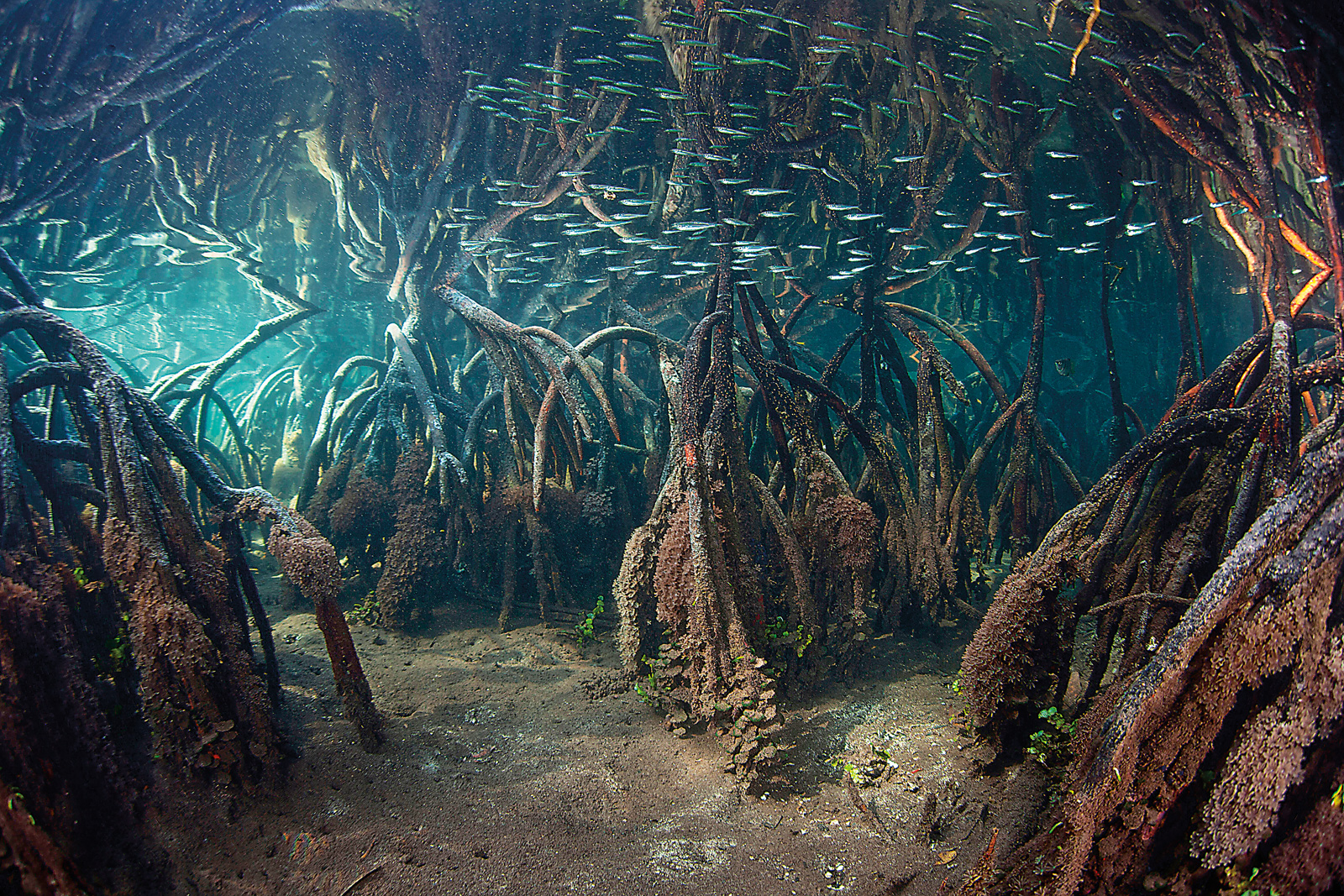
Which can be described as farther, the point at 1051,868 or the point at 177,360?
the point at 177,360

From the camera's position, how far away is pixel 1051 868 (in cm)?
186

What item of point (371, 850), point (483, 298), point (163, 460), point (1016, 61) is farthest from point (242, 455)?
point (1016, 61)

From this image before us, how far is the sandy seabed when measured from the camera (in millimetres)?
2232

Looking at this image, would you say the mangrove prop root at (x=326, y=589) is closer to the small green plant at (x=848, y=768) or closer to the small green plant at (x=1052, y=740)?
the small green plant at (x=848, y=768)

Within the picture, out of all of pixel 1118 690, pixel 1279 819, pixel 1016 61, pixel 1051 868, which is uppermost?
pixel 1016 61

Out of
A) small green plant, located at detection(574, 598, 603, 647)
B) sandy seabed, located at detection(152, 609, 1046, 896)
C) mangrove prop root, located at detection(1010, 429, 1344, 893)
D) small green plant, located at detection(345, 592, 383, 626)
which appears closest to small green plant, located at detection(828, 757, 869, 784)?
sandy seabed, located at detection(152, 609, 1046, 896)

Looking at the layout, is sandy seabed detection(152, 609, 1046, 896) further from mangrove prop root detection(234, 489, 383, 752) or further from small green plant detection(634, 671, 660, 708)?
mangrove prop root detection(234, 489, 383, 752)

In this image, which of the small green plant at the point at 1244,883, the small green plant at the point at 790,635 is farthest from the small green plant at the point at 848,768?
the small green plant at the point at 1244,883

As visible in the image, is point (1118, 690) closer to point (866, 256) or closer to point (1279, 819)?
point (1279, 819)

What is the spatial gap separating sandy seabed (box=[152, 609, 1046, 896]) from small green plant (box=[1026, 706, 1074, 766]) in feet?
0.33

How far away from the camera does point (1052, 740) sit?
8.79 ft

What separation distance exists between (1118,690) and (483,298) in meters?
11.9

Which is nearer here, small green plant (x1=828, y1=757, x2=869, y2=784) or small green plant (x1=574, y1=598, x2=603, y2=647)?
small green plant (x1=828, y1=757, x2=869, y2=784)

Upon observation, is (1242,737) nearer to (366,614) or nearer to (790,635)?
(790,635)
